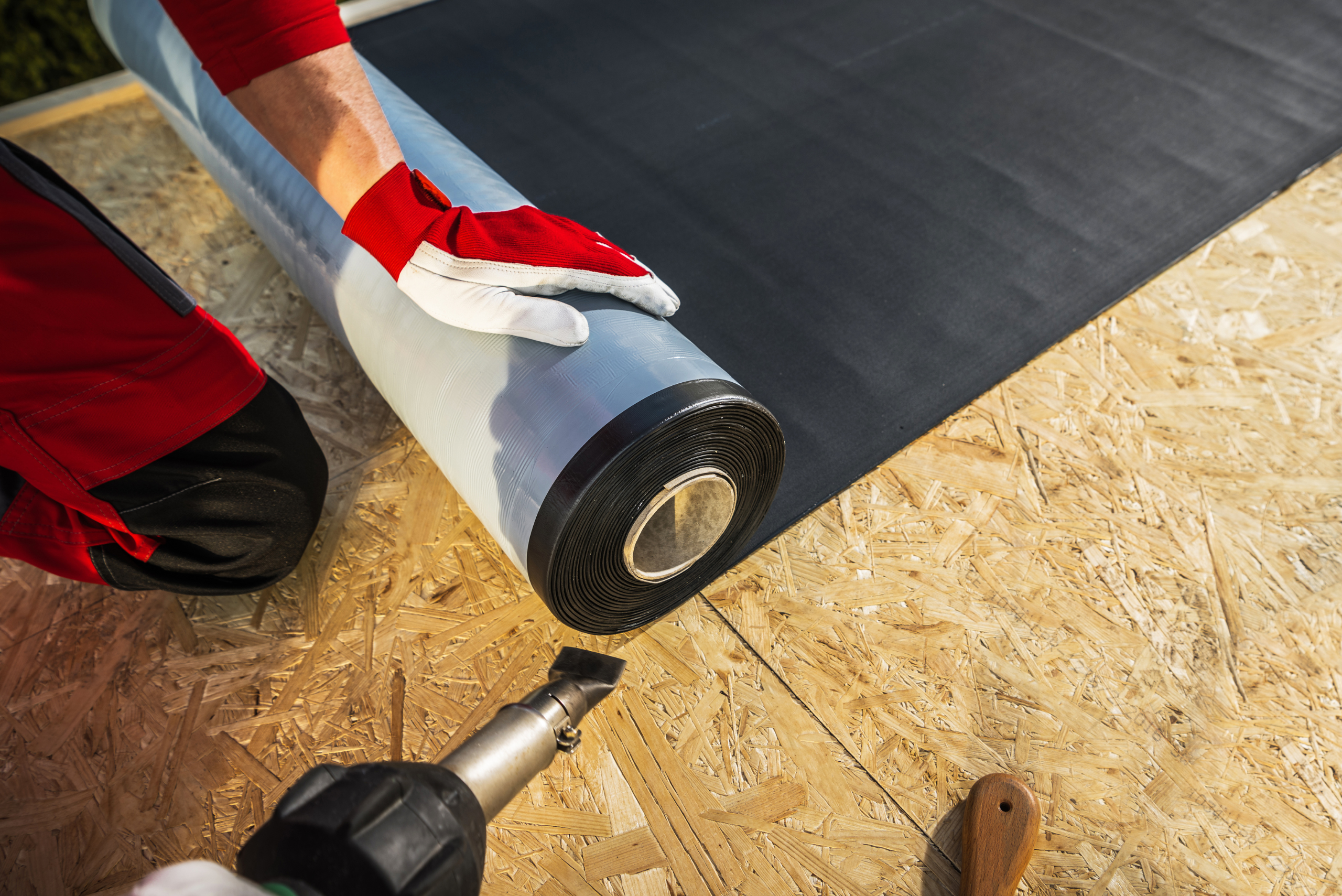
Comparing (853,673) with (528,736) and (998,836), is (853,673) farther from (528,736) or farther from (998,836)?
(528,736)

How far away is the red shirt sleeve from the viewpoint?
1.27 m

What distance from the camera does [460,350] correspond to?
53.2 inches

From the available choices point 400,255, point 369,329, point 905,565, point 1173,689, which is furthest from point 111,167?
point 1173,689

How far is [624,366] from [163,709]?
105 cm

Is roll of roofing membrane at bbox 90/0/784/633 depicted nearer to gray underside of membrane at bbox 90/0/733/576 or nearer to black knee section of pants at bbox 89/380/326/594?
gray underside of membrane at bbox 90/0/733/576

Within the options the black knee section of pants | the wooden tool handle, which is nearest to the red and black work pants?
the black knee section of pants

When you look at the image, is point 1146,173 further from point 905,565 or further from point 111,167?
point 111,167

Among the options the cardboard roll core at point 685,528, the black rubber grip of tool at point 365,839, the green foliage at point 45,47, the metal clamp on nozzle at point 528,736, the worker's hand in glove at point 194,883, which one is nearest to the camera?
the worker's hand in glove at point 194,883

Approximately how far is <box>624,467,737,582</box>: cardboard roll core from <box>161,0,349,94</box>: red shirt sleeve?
102cm

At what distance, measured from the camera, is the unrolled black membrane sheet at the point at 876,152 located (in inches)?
74.9

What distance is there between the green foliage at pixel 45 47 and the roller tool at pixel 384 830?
11.4 feet

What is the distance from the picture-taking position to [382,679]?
142cm

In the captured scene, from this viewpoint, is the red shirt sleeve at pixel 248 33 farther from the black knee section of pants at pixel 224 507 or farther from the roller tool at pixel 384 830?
the roller tool at pixel 384 830

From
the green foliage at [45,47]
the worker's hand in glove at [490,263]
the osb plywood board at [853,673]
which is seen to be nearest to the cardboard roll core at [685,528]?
the osb plywood board at [853,673]
